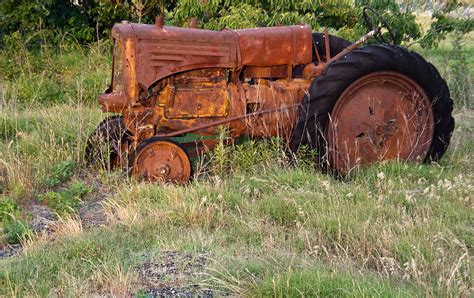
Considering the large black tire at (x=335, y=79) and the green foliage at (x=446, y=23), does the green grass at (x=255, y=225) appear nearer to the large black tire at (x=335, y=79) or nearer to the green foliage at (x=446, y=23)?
the large black tire at (x=335, y=79)

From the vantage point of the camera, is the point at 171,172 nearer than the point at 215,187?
No

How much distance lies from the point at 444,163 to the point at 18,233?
4.10 m

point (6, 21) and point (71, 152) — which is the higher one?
point (6, 21)

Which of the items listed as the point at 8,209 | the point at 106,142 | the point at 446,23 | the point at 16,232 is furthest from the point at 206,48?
the point at 446,23

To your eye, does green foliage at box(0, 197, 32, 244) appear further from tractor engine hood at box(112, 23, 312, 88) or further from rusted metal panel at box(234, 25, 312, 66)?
rusted metal panel at box(234, 25, 312, 66)

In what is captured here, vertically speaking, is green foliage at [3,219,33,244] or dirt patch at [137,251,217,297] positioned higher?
dirt patch at [137,251,217,297]

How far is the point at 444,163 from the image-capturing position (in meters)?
6.57

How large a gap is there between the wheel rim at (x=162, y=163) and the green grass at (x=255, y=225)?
0.17 meters

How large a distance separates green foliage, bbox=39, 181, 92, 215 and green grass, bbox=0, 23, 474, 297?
0.01 meters

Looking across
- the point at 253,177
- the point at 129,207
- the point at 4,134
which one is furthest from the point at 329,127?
the point at 4,134

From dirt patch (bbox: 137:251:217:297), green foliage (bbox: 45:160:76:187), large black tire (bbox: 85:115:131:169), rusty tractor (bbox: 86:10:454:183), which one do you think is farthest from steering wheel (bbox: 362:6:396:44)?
dirt patch (bbox: 137:251:217:297)

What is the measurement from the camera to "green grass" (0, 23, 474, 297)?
3934 mm

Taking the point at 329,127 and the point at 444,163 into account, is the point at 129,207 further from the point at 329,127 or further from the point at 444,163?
the point at 444,163

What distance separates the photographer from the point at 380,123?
20.6ft
